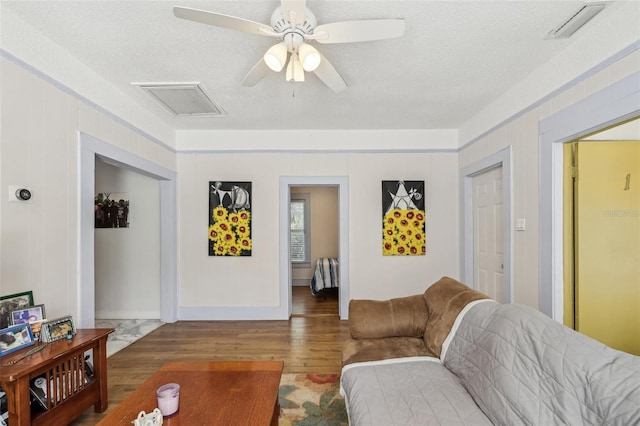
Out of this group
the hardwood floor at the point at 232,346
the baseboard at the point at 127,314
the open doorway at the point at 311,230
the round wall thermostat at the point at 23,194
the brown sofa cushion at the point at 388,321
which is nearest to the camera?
the round wall thermostat at the point at 23,194

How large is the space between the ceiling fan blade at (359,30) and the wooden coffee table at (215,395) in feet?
6.31

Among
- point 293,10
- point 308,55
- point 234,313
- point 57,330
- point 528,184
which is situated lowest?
point 234,313

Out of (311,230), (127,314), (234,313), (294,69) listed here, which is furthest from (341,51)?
(311,230)

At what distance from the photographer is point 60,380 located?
175 cm

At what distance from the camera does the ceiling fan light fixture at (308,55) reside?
1670 mm

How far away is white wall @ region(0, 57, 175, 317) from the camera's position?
5.82 feet

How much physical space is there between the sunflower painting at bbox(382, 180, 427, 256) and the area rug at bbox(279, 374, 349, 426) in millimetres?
1955

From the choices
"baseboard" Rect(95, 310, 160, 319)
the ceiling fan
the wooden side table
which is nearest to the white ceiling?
the ceiling fan

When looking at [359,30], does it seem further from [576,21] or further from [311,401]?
[311,401]

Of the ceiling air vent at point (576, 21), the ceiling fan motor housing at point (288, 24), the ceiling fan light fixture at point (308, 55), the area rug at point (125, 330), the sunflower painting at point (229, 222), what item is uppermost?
the ceiling air vent at point (576, 21)

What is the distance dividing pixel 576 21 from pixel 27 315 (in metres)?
3.81

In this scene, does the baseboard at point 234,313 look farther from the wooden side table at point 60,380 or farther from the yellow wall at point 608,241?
the yellow wall at point 608,241

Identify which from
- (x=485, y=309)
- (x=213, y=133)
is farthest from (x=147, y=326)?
(x=485, y=309)

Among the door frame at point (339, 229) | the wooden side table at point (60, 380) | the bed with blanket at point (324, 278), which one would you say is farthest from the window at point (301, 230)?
the wooden side table at point (60, 380)
